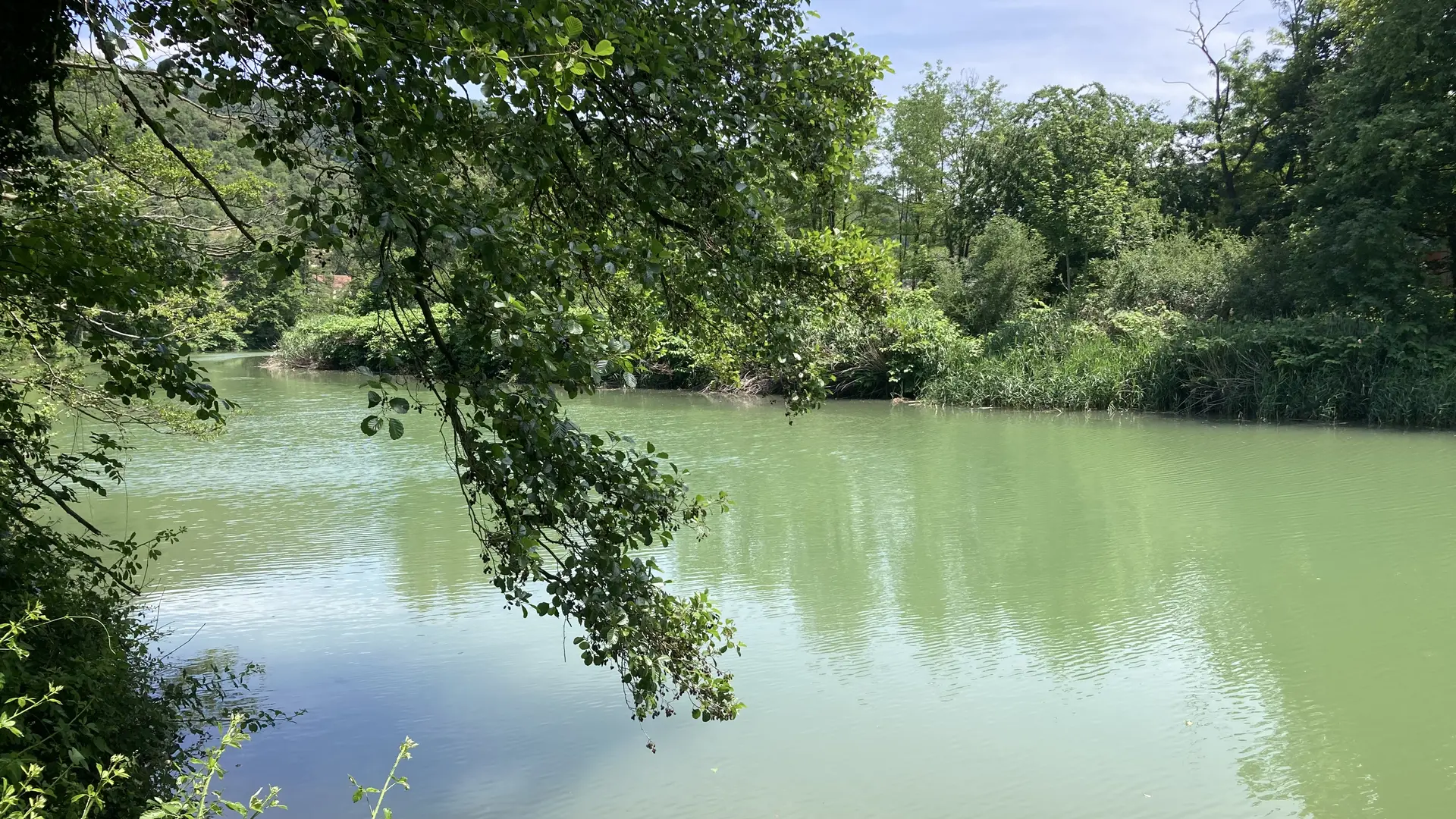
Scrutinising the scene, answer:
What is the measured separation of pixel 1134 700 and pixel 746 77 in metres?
3.75

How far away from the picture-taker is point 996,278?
22828 millimetres

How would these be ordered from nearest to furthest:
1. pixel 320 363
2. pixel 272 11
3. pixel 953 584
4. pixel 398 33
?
pixel 272 11
pixel 398 33
pixel 953 584
pixel 320 363

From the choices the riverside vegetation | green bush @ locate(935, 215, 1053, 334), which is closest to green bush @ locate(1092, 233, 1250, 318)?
green bush @ locate(935, 215, 1053, 334)

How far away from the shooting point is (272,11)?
204 cm

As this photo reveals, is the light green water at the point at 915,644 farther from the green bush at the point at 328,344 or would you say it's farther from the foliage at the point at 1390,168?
the green bush at the point at 328,344

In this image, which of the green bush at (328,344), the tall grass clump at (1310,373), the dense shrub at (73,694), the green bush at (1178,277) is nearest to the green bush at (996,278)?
the green bush at (1178,277)

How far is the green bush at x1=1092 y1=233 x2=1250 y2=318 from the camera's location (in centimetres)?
2023

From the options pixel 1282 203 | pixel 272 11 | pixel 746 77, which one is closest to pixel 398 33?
pixel 272 11

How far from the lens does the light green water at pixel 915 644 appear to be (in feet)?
14.2

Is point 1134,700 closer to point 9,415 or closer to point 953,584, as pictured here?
point 953,584

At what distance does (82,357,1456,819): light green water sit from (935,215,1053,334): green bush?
35.7ft

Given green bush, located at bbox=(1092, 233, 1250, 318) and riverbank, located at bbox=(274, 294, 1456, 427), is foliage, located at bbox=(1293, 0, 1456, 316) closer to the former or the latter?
riverbank, located at bbox=(274, 294, 1456, 427)

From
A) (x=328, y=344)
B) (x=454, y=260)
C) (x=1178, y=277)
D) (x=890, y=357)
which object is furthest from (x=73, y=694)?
(x=328, y=344)

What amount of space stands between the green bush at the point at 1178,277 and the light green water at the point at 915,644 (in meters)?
8.45
